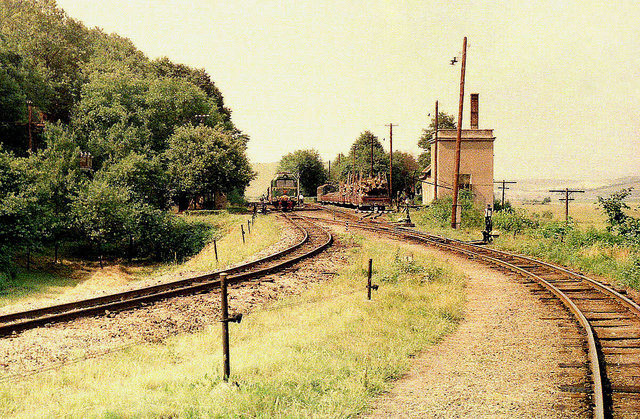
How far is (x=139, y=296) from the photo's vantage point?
11945mm

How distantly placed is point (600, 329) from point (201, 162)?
105 ft

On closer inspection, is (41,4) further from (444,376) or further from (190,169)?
(444,376)

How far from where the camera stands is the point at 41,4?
47438 mm

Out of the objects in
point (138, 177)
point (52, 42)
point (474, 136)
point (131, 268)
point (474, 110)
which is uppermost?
point (52, 42)

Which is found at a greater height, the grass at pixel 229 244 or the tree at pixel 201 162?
the tree at pixel 201 162

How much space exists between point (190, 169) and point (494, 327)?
31.6 m

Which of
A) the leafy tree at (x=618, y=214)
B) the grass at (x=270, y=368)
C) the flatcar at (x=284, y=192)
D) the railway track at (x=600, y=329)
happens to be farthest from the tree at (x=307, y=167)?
the grass at (x=270, y=368)

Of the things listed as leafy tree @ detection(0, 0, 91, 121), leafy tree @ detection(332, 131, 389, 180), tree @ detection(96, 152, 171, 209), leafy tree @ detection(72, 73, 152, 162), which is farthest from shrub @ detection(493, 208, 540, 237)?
leafy tree @ detection(332, 131, 389, 180)

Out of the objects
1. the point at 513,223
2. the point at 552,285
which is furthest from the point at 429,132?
the point at 552,285

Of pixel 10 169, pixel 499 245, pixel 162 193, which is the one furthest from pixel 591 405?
pixel 162 193

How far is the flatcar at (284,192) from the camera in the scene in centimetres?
4706

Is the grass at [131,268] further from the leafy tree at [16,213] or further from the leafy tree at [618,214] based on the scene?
the leafy tree at [618,214]

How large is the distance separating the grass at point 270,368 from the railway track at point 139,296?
2496 mm

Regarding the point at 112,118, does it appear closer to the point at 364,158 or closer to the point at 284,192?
the point at 284,192
